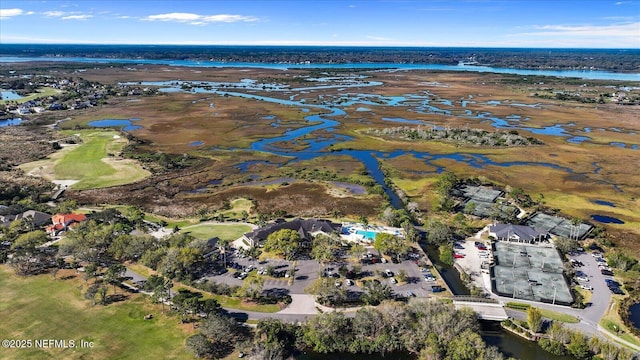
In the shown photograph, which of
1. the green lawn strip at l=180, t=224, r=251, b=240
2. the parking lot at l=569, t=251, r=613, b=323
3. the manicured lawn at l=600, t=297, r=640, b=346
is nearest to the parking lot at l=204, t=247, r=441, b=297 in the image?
the green lawn strip at l=180, t=224, r=251, b=240

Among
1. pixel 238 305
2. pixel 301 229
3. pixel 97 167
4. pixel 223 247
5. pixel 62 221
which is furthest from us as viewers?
pixel 97 167

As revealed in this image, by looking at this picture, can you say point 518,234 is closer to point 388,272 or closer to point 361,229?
point 388,272

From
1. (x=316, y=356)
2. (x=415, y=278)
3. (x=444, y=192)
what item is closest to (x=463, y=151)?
(x=444, y=192)

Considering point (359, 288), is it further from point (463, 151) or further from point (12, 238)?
point (463, 151)

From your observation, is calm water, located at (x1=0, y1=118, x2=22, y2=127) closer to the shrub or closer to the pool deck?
the pool deck

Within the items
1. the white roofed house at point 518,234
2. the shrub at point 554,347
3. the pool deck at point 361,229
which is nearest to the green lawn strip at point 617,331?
the shrub at point 554,347

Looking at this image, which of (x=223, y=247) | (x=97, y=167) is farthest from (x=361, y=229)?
(x=97, y=167)

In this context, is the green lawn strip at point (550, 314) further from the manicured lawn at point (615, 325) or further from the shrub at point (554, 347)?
the shrub at point (554, 347)
